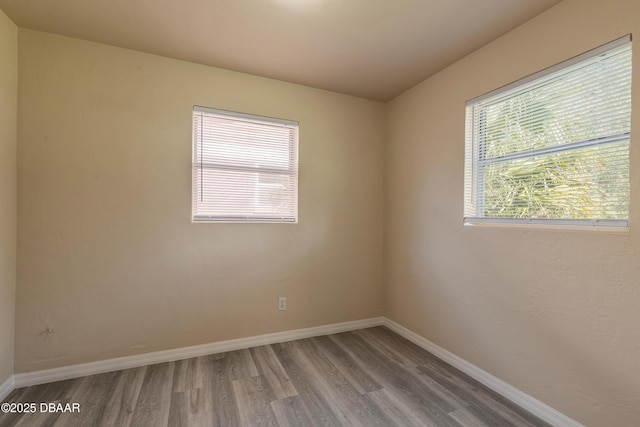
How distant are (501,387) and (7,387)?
3.46m

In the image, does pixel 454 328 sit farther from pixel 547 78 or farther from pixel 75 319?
pixel 75 319

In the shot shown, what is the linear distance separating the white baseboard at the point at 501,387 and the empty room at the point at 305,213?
13mm

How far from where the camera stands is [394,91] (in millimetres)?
2934

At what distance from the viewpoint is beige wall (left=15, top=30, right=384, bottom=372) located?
6.64ft

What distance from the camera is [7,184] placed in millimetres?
1883

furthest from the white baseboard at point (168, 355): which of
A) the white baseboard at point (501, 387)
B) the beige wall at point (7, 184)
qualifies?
the white baseboard at point (501, 387)

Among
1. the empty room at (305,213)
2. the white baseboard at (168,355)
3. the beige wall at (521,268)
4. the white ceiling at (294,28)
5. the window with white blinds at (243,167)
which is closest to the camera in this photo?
the beige wall at (521,268)

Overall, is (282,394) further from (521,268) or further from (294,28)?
(294,28)

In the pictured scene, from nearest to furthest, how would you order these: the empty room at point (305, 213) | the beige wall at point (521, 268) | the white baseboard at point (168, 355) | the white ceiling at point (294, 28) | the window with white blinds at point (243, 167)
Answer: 1. the beige wall at point (521, 268)
2. the empty room at point (305, 213)
3. the white ceiling at point (294, 28)
4. the white baseboard at point (168, 355)
5. the window with white blinds at point (243, 167)

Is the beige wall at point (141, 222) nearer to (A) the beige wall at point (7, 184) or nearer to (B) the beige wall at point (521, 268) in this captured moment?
(A) the beige wall at point (7, 184)

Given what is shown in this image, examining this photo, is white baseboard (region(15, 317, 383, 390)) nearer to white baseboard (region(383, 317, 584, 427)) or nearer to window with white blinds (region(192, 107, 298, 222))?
white baseboard (region(383, 317, 584, 427))

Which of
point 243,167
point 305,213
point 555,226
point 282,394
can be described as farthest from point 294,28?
point 282,394

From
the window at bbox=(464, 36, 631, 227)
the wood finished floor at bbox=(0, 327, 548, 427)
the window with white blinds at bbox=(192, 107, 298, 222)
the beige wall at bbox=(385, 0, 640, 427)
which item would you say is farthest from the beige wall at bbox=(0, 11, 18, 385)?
the window at bbox=(464, 36, 631, 227)

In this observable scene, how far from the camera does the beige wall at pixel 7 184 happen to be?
6.01 ft
